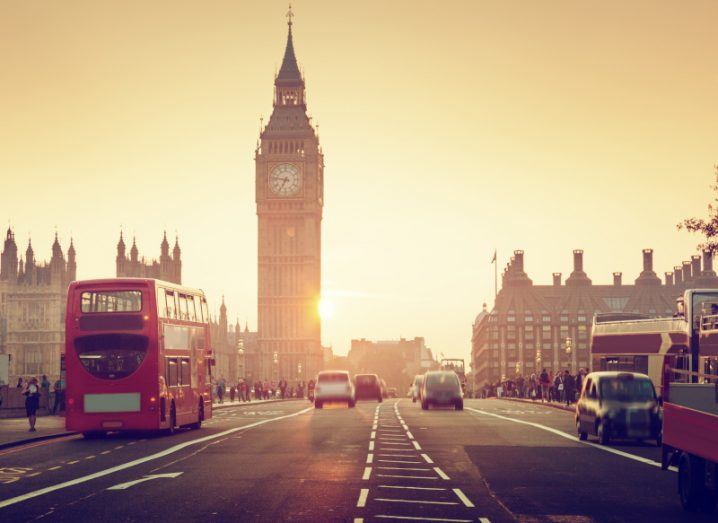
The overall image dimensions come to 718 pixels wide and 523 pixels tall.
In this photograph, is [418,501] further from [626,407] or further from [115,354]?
[115,354]

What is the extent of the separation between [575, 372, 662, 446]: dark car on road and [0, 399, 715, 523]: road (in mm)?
561

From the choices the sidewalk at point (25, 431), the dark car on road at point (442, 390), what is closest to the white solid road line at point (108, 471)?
the sidewalk at point (25, 431)

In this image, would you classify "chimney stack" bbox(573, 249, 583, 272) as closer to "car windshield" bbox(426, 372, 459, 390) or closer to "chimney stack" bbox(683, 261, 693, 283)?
"chimney stack" bbox(683, 261, 693, 283)

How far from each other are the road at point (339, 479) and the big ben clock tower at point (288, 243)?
12146 cm

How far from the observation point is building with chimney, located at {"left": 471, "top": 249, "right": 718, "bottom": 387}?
572ft

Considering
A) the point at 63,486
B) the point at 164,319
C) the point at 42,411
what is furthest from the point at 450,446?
the point at 42,411

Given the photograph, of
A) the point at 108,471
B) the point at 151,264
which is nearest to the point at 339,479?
the point at 108,471

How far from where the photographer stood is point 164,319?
3009 cm

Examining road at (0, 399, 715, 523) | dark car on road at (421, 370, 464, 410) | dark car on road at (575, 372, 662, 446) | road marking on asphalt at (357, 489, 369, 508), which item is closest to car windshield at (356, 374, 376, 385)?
dark car on road at (421, 370, 464, 410)

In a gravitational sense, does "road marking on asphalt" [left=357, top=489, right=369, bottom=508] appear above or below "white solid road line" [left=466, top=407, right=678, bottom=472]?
above

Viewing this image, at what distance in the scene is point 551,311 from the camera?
575ft

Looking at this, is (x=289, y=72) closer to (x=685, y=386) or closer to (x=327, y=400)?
(x=327, y=400)

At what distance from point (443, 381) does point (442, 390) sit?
56 cm

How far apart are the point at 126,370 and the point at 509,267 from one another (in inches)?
5970
